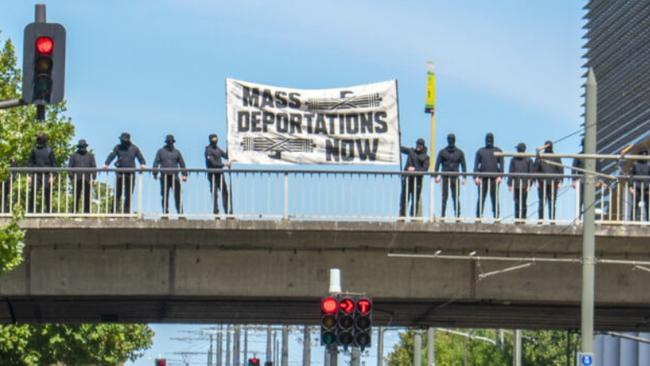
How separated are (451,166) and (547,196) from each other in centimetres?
197

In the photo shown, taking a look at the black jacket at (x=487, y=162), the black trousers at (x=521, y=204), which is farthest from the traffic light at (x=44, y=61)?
the black jacket at (x=487, y=162)

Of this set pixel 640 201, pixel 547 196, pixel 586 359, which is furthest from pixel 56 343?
pixel 586 359

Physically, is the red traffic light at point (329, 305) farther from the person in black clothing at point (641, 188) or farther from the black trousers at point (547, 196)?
the person in black clothing at point (641, 188)

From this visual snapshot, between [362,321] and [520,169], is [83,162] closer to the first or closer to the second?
[362,321]

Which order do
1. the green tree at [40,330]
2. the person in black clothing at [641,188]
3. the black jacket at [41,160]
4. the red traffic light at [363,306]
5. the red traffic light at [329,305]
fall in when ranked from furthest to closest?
the green tree at [40,330]
the black jacket at [41,160]
the person in black clothing at [641,188]
the red traffic light at [363,306]
the red traffic light at [329,305]

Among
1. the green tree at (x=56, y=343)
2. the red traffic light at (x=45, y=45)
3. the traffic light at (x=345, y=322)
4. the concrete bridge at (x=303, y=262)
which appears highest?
the red traffic light at (x=45, y=45)

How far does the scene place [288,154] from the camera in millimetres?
34656

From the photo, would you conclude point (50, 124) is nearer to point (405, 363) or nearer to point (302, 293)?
point (302, 293)

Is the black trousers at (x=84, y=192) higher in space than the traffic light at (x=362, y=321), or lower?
higher

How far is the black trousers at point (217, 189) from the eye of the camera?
34.1 m

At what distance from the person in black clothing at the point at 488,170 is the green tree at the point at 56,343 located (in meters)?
17.7

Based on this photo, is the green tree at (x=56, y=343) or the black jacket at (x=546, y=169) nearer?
the black jacket at (x=546, y=169)

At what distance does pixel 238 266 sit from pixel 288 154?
7.93ft

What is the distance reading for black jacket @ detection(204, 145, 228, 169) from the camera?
115ft
